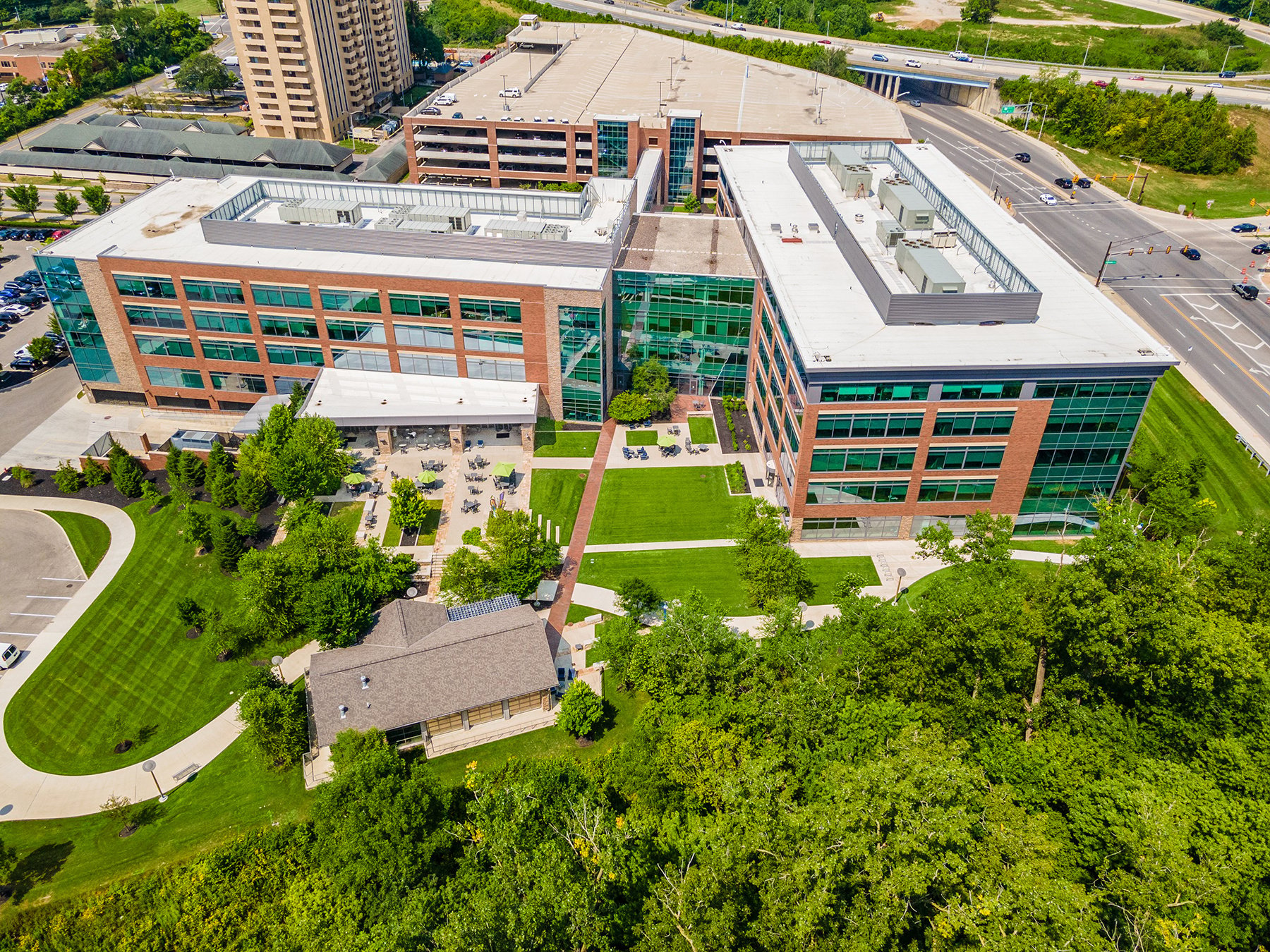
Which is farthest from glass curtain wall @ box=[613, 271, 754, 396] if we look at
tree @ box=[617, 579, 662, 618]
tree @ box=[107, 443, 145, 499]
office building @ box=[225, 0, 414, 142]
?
office building @ box=[225, 0, 414, 142]

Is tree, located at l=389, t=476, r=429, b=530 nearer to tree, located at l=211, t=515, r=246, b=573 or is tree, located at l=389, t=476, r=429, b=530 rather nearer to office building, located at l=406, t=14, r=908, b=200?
tree, located at l=211, t=515, r=246, b=573

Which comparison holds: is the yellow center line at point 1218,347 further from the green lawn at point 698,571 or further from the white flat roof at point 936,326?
the green lawn at point 698,571

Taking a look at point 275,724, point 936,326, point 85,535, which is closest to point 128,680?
point 275,724

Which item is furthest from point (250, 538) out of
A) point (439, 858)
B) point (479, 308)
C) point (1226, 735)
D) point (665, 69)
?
A: point (665, 69)

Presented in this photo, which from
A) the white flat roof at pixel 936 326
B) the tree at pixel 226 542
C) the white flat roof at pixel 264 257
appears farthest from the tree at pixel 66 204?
the white flat roof at pixel 936 326

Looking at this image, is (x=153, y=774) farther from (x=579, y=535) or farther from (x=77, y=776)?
(x=579, y=535)

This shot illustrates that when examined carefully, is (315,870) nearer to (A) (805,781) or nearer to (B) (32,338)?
(A) (805,781)

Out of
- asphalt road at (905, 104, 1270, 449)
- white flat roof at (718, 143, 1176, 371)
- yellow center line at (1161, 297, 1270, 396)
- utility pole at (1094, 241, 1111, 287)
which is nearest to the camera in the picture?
white flat roof at (718, 143, 1176, 371)
